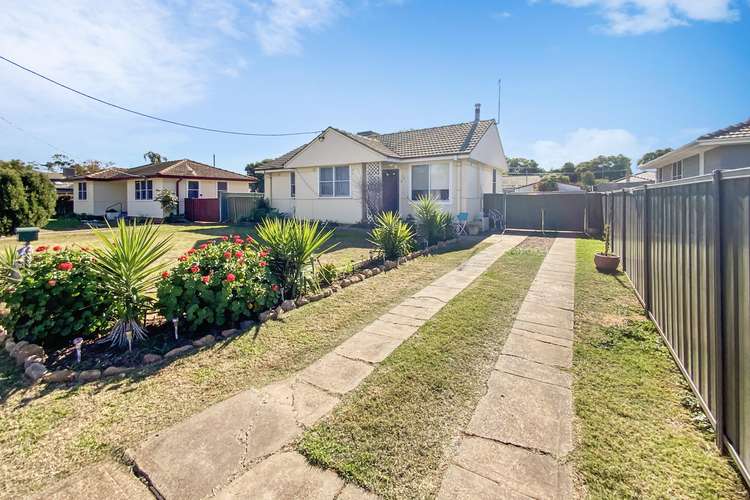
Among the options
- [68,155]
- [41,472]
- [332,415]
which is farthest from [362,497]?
[68,155]

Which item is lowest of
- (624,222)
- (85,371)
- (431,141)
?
(85,371)

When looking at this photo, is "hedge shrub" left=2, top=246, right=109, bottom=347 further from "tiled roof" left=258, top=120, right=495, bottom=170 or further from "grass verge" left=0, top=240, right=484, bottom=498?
"tiled roof" left=258, top=120, right=495, bottom=170

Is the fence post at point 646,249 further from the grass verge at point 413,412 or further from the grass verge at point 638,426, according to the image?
the grass verge at point 413,412

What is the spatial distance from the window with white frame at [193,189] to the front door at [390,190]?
15130mm

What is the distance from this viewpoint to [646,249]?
198 inches

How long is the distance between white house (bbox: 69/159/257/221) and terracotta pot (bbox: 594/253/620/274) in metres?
22.1

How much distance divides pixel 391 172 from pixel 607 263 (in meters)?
11.7

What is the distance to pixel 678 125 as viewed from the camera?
2616 cm

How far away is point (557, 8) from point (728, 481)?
38.0 ft

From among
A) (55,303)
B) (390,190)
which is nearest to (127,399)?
(55,303)

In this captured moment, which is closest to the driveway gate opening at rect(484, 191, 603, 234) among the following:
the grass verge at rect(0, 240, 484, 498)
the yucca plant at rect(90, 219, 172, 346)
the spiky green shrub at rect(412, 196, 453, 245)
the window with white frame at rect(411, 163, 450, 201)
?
the window with white frame at rect(411, 163, 450, 201)

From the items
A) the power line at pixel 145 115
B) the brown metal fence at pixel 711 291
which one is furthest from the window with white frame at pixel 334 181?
the brown metal fence at pixel 711 291

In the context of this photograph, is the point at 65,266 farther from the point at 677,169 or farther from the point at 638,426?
the point at 677,169

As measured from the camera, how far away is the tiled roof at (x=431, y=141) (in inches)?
640
